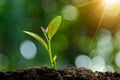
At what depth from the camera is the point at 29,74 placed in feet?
3.71

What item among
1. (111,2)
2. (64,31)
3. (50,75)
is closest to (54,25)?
(50,75)

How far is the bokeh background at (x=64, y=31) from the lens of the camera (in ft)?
12.2

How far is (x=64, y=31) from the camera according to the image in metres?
3.94

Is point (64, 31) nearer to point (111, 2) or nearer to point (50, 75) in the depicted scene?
point (111, 2)

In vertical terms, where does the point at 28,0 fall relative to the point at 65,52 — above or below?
above

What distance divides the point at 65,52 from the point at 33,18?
1.86 feet

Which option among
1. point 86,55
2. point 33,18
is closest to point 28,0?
point 33,18

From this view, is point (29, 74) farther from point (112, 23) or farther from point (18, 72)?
point (112, 23)

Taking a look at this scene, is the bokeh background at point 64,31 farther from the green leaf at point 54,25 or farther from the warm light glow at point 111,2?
the green leaf at point 54,25

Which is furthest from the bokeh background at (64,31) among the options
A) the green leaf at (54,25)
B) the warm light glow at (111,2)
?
the green leaf at (54,25)

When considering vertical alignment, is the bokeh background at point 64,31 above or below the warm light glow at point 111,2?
below

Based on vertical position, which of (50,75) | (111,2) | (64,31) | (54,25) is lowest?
(50,75)

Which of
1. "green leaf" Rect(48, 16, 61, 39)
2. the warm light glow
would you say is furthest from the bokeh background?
"green leaf" Rect(48, 16, 61, 39)

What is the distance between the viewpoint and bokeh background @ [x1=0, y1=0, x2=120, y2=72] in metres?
3.71
